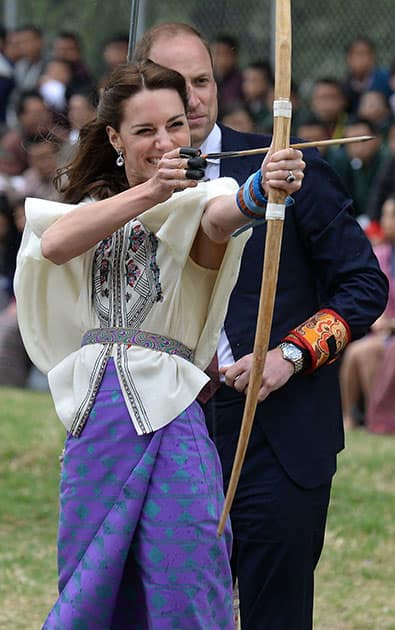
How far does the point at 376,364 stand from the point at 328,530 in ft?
7.78

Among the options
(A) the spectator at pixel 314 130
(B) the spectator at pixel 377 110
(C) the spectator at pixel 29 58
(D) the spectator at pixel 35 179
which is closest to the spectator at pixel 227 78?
(A) the spectator at pixel 314 130

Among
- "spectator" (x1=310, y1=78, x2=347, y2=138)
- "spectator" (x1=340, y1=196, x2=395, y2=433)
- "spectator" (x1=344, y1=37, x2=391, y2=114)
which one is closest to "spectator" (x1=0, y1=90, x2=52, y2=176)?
"spectator" (x1=310, y1=78, x2=347, y2=138)

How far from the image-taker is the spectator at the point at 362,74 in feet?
30.8

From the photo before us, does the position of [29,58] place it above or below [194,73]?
below

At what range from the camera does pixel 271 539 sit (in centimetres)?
319

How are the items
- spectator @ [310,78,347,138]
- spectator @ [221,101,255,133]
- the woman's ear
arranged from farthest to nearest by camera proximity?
1. spectator @ [310,78,347,138]
2. spectator @ [221,101,255,133]
3. the woman's ear

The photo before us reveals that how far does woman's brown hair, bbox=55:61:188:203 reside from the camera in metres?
2.90

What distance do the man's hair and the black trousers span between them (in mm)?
1037

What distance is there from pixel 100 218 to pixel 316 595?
111 inches

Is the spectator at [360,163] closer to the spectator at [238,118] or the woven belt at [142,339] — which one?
the spectator at [238,118]

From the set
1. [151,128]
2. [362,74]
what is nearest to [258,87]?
[362,74]

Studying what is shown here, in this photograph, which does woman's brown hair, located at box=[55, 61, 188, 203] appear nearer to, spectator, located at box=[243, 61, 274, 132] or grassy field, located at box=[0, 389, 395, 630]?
grassy field, located at box=[0, 389, 395, 630]

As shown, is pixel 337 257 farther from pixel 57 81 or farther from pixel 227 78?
pixel 57 81

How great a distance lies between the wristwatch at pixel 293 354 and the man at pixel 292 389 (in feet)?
0.04
